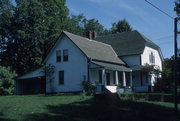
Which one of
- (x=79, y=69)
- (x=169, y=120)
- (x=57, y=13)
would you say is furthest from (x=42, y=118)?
(x=57, y=13)

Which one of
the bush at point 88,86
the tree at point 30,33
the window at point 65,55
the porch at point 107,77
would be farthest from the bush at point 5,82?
the tree at point 30,33

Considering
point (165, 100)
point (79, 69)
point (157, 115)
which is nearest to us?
point (157, 115)

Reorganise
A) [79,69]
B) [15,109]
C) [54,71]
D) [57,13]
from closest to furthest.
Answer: [15,109] → [79,69] → [54,71] → [57,13]

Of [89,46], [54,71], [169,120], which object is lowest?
[169,120]

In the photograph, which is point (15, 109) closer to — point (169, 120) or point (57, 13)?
point (169, 120)

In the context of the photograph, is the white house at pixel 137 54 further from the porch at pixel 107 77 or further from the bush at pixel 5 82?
the bush at pixel 5 82

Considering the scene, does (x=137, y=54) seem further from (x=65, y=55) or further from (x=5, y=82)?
(x=5, y=82)

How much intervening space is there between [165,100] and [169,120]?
34.6 feet

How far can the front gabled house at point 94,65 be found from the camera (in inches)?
1307

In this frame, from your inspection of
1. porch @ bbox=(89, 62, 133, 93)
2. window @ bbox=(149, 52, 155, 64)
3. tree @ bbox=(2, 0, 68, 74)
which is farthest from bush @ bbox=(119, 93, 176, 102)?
tree @ bbox=(2, 0, 68, 74)

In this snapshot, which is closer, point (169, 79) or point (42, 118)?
point (42, 118)

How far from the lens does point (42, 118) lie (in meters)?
13.5

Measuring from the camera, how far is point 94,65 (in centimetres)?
3192

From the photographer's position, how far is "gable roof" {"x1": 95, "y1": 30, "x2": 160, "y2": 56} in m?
40.5
